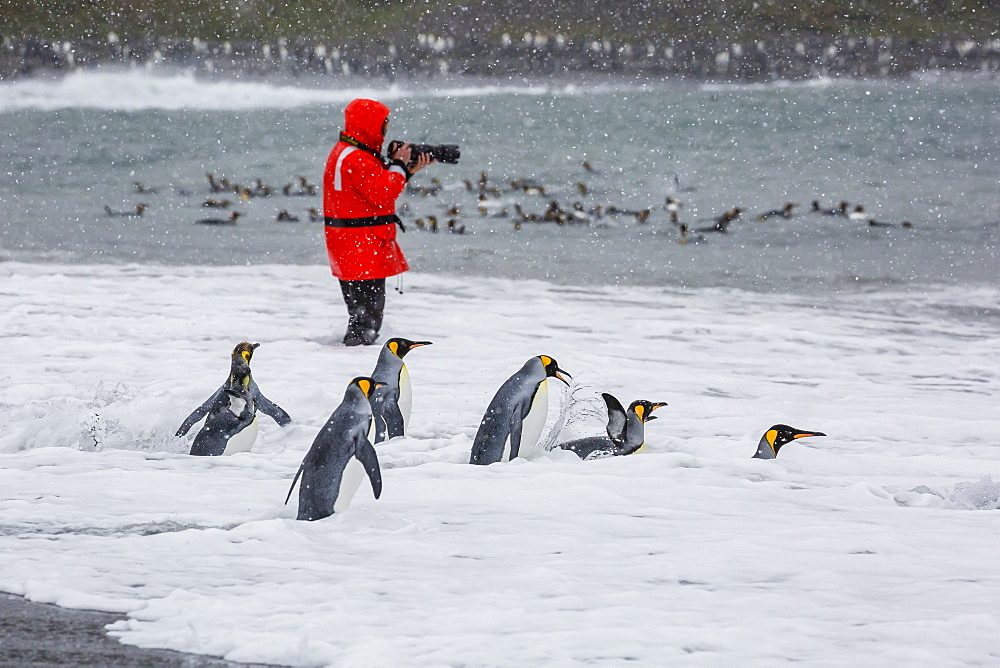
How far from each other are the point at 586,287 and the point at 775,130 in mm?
49040

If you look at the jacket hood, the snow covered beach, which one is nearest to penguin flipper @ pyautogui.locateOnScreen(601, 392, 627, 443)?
the snow covered beach

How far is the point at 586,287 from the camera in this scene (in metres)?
11.9

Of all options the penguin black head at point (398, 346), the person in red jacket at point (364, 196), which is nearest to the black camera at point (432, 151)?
the person in red jacket at point (364, 196)

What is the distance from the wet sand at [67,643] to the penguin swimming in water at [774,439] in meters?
3.02

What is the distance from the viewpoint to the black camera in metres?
7.26

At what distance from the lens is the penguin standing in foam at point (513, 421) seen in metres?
4.80

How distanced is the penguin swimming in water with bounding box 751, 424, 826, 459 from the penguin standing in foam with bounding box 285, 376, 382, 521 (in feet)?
6.45

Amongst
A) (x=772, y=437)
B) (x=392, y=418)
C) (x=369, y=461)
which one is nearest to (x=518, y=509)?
(x=369, y=461)

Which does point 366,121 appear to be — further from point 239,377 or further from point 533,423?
point 533,423

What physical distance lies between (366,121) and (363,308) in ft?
4.04

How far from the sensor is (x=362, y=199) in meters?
7.16

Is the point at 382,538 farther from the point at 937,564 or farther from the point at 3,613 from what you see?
the point at 937,564

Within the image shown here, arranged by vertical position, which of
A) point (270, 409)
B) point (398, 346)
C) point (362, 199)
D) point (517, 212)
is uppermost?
point (362, 199)

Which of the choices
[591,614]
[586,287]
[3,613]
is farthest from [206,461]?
[586,287]
